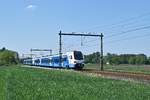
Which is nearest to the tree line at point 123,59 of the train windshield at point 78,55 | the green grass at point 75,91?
the train windshield at point 78,55

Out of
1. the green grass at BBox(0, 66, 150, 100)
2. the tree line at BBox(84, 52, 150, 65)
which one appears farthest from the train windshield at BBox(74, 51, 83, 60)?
the tree line at BBox(84, 52, 150, 65)

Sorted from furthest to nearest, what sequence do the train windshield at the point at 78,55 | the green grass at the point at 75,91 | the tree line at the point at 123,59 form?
the tree line at the point at 123,59 → the train windshield at the point at 78,55 → the green grass at the point at 75,91

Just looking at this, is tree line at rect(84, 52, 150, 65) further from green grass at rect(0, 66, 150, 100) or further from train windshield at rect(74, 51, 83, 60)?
green grass at rect(0, 66, 150, 100)

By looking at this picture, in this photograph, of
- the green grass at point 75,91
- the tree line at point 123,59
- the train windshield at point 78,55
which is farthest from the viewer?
the tree line at point 123,59

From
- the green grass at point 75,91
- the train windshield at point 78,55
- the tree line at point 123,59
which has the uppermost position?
the tree line at point 123,59

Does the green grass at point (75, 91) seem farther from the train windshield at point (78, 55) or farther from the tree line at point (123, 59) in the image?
the tree line at point (123, 59)

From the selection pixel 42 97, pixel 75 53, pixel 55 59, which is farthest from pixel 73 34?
pixel 42 97

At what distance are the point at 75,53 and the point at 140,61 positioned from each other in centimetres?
7986

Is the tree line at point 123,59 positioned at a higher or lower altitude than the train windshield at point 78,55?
higher

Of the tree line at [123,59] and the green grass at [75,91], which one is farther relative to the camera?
the tree line at [123,59]

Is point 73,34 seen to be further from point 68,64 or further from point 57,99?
point 57,99

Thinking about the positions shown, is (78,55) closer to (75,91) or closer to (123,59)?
(75,91)

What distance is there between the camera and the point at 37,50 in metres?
143

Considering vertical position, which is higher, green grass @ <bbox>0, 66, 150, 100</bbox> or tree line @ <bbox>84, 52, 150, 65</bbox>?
tree line @ <bbox>84, 52, 150, 65</bbox>
